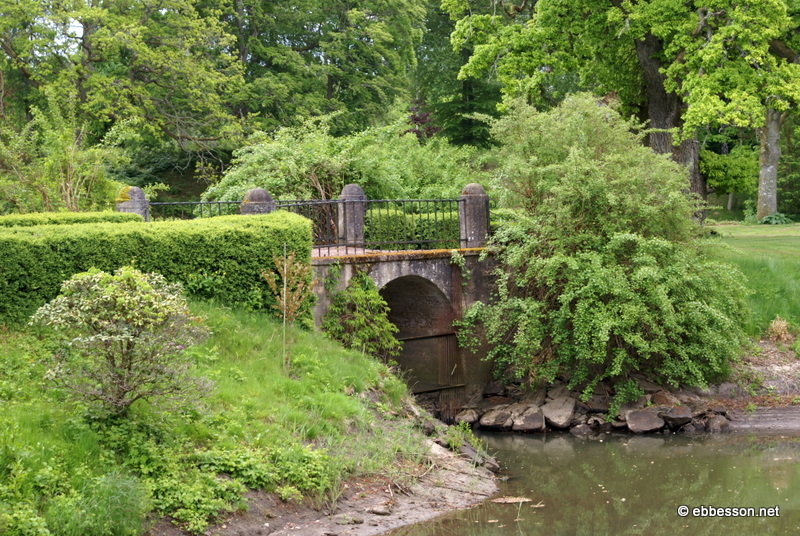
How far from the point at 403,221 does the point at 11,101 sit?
53.2 ft

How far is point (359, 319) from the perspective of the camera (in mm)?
14398

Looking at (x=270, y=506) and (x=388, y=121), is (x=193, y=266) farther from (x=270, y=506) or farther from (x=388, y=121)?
(x=388, y=121)

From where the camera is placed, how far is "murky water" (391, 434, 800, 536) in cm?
933

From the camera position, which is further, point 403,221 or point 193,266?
point 403,221

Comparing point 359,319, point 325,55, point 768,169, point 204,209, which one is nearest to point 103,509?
point 359,319

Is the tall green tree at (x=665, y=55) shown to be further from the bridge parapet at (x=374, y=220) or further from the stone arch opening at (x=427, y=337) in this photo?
the stone arch opening at (x=427, y=337)

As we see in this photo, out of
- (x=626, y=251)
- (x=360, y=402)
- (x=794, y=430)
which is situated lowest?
(x=794, y=430)

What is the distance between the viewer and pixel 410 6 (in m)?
30.5

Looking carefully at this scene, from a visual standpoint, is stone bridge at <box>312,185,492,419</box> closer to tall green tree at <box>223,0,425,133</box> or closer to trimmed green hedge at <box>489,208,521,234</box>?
trimmed green hedge at <box>489,208,521,234</box>

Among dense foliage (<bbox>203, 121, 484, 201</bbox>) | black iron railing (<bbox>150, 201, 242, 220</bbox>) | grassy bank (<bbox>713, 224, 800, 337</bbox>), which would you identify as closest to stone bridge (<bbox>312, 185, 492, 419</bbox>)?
black iron railing (<bbox>150, 201, 242, 220</bbox>)

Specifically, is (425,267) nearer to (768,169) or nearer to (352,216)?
(352,216)

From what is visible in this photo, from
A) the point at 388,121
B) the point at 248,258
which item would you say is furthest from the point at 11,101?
the point at 248,258

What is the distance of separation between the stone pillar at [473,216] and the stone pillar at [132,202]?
593 cm

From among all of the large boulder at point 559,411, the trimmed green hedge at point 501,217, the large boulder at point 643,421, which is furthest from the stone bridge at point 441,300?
the large boulder at point 643,421
